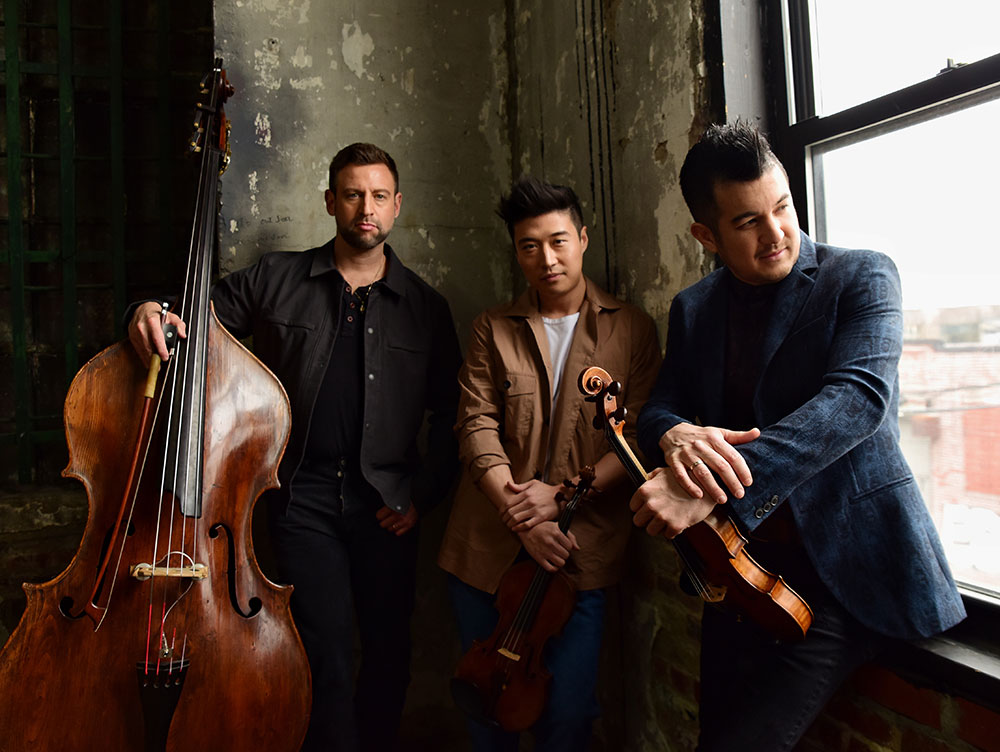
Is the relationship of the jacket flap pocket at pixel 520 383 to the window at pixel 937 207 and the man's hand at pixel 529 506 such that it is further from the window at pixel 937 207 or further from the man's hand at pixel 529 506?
the window at pixel 937 207

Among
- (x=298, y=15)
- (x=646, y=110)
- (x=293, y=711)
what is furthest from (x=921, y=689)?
(x=298, y=15)

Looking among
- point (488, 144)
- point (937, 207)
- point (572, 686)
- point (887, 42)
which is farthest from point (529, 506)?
point (488, 144)

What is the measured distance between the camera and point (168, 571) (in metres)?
1.50

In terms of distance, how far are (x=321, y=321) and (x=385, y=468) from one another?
0.49 meters

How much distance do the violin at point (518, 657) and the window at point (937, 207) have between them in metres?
0.74

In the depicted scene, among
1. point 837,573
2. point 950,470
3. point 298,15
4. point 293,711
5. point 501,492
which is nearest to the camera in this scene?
point 837,573

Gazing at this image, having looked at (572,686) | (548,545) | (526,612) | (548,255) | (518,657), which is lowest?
(572,686)

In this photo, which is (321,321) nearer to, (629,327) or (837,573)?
(629,327)

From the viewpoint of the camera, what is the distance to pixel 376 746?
2.17m

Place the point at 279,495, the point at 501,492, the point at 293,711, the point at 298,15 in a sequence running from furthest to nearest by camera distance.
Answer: the point at 298,15, the point at 279,495, the point at 501,492, the point at 293,711

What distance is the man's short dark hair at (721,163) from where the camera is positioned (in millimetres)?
1280

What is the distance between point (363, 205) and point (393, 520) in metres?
0.95

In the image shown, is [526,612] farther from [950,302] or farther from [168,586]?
[950,302]

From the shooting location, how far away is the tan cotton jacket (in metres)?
1.88
